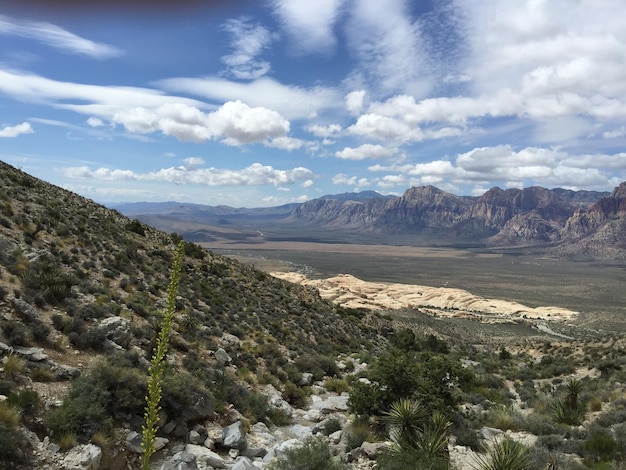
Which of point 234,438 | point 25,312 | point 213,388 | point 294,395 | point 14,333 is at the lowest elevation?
point 294,395

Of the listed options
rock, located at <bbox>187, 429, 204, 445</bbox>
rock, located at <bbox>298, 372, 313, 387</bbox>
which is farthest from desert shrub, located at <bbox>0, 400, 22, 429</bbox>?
rock, located at <bbox>298, 372, 313, 387</bbox>

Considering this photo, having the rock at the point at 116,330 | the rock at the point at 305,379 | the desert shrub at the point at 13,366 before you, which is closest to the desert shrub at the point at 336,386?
the rock at the point at 305,379

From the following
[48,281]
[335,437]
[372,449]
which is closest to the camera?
[372,449]

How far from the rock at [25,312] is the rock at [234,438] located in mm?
6278

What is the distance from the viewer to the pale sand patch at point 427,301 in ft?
254

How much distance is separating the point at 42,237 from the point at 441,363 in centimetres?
1909

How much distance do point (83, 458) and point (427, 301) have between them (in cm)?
9402

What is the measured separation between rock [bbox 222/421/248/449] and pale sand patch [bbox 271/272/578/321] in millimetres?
60762

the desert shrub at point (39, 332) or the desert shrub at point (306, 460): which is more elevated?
the desert shrub at point (39, 332)

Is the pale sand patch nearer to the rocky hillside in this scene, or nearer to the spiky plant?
the rocky hillside

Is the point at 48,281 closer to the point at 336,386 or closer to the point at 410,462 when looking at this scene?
the point at 336,386

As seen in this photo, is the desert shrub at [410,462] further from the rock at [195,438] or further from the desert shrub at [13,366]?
the desert shrub at [13,366]

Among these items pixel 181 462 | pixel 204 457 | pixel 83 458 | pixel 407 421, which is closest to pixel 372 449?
pixel 407 421

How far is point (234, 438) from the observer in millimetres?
9781
